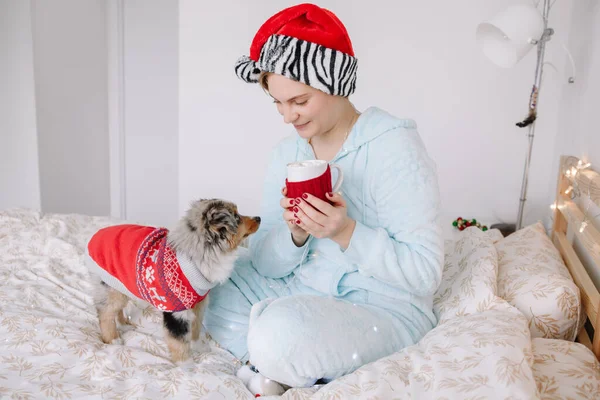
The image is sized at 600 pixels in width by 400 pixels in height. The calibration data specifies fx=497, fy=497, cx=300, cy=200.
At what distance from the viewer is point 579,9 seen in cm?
229

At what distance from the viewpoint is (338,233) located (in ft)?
4.02

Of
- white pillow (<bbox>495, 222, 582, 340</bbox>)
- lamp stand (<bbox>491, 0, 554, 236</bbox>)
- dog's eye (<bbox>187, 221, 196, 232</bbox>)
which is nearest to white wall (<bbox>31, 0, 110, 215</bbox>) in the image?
dog's eye (<bbox>187, 221, 196, 232</bbox>)

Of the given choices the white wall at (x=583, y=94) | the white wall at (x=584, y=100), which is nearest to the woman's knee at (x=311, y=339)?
the white wall at (x=584, y=100)

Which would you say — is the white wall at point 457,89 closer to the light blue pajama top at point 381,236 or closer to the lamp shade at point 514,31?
the lamp shade at point 514,31

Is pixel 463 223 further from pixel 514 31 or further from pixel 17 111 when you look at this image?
pixel 17 111

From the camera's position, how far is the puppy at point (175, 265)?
1385 millimetres

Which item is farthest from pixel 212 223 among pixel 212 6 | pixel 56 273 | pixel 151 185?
pixel 151 185

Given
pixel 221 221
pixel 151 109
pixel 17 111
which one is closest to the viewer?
pixel 221 221

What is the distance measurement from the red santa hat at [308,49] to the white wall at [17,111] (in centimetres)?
258

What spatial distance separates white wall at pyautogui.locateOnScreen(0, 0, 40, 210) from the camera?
3.17m

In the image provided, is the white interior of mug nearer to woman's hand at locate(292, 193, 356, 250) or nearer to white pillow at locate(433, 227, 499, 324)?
woman's hand at locate(292, 193, 356, 250)

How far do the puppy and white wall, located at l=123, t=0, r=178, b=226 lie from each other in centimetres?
Result: 255

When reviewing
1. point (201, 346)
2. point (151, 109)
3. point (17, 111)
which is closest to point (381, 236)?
point (201, 346)

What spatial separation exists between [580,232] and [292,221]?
2.85ft
